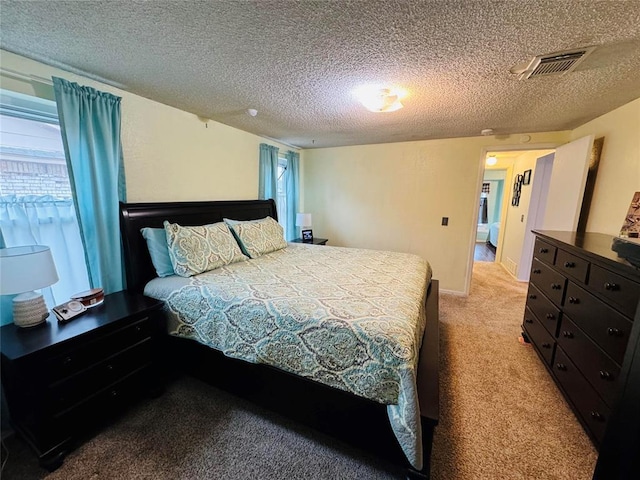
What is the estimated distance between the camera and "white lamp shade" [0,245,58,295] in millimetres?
1248

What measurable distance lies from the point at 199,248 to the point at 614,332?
8.96 feet

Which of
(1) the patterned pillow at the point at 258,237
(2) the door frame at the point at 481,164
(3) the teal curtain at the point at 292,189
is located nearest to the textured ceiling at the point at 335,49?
(2) the door frame at the point at 481,164

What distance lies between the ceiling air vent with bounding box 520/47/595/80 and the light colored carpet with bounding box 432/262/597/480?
A: 2199 mm

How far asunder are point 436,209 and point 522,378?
235cm

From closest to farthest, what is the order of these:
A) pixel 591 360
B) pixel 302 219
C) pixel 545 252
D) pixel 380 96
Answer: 1. pixel 591 360
2. pixel 380 96
3. pixel 545 252
4. pixel 302 219

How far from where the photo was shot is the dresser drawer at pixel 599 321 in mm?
1308

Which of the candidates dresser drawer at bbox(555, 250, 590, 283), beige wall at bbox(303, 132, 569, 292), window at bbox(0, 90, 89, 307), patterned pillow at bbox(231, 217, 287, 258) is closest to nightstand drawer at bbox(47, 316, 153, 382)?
window at bbox(0, 90, 89, 307)

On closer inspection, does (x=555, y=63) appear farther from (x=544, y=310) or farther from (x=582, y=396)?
(x=582, y=396)

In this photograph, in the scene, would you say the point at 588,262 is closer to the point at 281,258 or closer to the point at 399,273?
the point at 399,273

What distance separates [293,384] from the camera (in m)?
1.49

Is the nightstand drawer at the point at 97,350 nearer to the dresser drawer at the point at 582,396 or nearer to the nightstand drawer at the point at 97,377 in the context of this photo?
the nightstand drawer at the point at 97,377

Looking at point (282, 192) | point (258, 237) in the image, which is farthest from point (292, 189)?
point (258, 237)

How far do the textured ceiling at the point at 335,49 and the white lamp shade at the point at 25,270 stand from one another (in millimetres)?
1133

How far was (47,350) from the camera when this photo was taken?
127 centimetres
